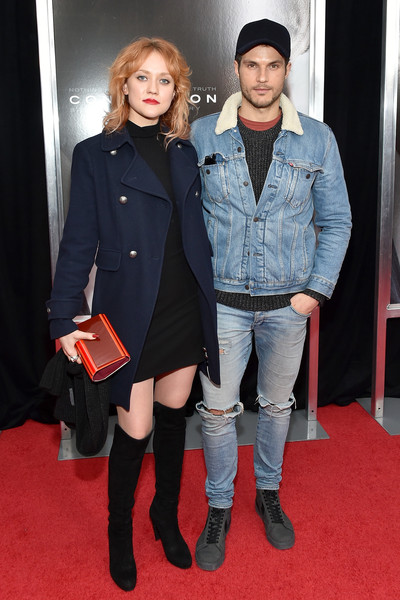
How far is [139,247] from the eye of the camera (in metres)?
1.77

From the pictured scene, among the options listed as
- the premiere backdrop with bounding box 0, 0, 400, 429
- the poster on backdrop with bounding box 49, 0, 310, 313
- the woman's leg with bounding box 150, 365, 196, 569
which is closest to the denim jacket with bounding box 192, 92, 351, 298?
the woman's leg with bounding box 150, 365, 196, 569

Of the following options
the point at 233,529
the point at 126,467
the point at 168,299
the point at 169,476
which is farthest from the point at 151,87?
the point at 233,529

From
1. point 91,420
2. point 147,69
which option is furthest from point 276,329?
point 147,69

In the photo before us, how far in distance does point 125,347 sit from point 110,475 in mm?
445

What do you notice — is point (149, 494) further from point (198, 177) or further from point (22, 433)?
point (198, 177)

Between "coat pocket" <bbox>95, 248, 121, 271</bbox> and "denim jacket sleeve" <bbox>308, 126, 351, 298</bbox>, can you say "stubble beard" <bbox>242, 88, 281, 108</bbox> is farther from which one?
"coat pocket" <bbox>95, 248, 121, 271</bbox>

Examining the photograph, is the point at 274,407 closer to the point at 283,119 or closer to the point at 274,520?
the point at 274,520

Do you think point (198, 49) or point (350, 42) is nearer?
point (198, 49)

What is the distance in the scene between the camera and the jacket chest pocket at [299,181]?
200 cm

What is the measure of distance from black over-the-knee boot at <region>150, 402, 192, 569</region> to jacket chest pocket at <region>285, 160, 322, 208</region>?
0.82 metres

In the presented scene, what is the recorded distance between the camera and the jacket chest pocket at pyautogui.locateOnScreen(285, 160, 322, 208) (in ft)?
6.56

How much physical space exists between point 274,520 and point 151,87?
163cm

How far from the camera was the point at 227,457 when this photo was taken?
220 cm

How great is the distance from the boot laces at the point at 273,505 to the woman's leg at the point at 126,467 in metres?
0.59
